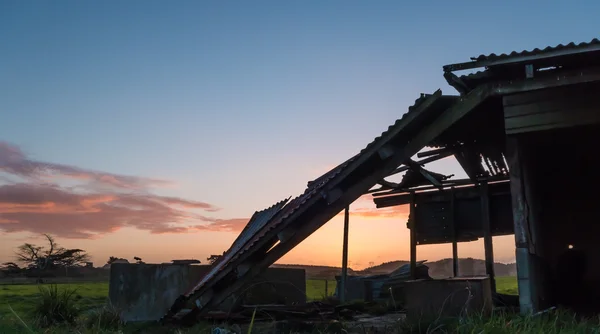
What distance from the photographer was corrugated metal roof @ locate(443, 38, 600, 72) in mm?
8086

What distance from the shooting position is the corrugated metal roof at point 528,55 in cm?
809

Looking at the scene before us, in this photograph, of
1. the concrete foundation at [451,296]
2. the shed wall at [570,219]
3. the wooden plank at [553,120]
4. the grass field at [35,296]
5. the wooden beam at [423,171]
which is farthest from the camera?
the shed wall at [570,219]

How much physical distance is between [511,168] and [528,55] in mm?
1928

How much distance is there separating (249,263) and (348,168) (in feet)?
8.65

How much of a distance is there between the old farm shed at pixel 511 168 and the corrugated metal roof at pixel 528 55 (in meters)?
0.02

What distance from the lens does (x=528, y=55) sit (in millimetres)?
8531

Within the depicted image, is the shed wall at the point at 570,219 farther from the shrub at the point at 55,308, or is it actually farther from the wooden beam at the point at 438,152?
the shrub at the point at 55,308

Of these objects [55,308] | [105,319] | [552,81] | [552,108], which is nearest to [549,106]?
[552,108]

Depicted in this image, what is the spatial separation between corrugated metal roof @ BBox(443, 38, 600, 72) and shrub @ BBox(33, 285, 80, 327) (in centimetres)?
740

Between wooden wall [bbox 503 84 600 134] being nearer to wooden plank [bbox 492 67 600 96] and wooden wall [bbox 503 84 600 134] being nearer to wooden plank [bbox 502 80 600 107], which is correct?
wooden plank [bbox 502 80 600 107]

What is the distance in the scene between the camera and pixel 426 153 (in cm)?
1295

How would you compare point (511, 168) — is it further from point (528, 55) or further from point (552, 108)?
point (528, 55)

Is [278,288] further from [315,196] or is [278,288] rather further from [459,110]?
[459,110]

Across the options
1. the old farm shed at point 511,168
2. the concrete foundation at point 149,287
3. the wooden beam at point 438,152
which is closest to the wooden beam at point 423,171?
the old farm shed at point 511,168
